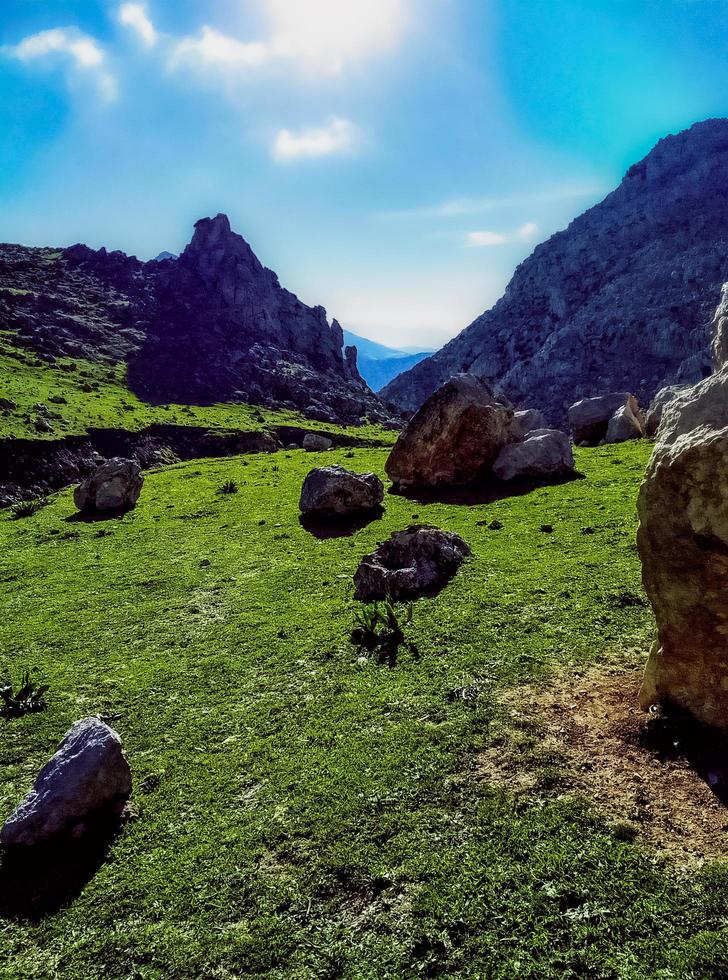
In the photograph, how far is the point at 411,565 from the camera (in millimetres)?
17172

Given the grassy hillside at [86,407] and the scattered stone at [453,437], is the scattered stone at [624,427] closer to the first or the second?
the scattered stone at [453,437]

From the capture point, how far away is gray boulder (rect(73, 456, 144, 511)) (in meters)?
33.9

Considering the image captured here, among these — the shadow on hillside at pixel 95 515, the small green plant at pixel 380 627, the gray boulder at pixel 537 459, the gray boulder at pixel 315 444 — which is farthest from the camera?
the gray boulder at pixel 315 444

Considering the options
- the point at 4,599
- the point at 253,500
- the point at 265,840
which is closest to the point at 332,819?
the point at 265,840

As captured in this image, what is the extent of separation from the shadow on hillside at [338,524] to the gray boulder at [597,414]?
80.4 ft

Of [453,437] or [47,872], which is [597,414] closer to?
[453,437]

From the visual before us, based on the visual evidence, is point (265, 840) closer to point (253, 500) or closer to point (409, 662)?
point (409, 662)

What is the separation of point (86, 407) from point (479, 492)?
77.6 meters

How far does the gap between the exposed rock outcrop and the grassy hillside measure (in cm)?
6752

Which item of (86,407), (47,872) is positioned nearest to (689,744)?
(47,872)

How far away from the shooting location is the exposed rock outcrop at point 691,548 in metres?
7.94

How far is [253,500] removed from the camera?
111 feet

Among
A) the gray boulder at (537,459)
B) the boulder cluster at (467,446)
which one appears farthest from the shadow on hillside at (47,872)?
the gray boulder at (537,459)

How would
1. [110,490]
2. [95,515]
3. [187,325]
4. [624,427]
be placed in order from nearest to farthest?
[95,515]
[110,490]
[624,427]
[187,325]
